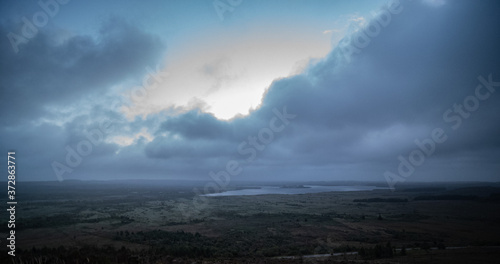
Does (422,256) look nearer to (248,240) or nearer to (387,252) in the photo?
(387,252)

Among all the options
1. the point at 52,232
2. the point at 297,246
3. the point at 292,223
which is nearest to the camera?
the point at 297,246

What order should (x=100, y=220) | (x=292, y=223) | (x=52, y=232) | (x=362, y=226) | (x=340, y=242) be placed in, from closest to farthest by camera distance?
(x=340, y=242)
(x=52, y=232)
(x=362, y=226)
(x=292, y=223)
(x=100, y=220)

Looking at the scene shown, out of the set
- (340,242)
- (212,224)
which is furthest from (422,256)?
(212,224)

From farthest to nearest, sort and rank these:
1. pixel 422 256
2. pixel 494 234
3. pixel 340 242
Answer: pixel 494 234 < pixel 340 242 < pixel 422 256

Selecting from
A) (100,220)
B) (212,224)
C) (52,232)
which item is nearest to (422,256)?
(212,224)

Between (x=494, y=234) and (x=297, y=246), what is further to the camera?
(x=494, y=234)

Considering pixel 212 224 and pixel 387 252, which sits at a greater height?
pixel 387 252

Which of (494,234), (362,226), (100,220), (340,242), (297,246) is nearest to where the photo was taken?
(297,246)

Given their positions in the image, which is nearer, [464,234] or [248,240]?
[248,240]

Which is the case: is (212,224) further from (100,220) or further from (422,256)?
(422,256)

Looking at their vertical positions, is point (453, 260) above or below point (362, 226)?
above
